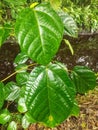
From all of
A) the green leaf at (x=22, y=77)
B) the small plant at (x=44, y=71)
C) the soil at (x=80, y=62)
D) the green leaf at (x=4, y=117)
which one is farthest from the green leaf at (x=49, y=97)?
the soil at (x=80, y=62)

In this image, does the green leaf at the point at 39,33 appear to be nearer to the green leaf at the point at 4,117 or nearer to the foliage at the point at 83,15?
the green leaf at the point at 4,117

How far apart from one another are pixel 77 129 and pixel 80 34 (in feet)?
3.62

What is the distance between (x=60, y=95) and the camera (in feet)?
2.87

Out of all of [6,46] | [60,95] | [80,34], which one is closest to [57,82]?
[60,95]

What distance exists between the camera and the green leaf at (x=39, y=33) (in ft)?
2.47

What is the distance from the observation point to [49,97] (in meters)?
0.86

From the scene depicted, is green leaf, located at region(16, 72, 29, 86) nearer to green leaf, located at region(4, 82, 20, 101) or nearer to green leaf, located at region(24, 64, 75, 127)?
green leaf, located at region(4, 82, 20, 101)

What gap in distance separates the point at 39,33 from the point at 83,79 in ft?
1.48

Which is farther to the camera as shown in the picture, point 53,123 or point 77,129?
point 77,129

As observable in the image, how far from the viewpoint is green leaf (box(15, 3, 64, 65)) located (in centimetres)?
75

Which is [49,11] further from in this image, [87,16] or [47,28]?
[87,16]

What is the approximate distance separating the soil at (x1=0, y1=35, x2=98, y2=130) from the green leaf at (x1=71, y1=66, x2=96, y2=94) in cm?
98

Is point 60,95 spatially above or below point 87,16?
above

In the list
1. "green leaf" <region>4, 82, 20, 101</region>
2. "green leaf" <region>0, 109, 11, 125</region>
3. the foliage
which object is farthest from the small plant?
the foliage
